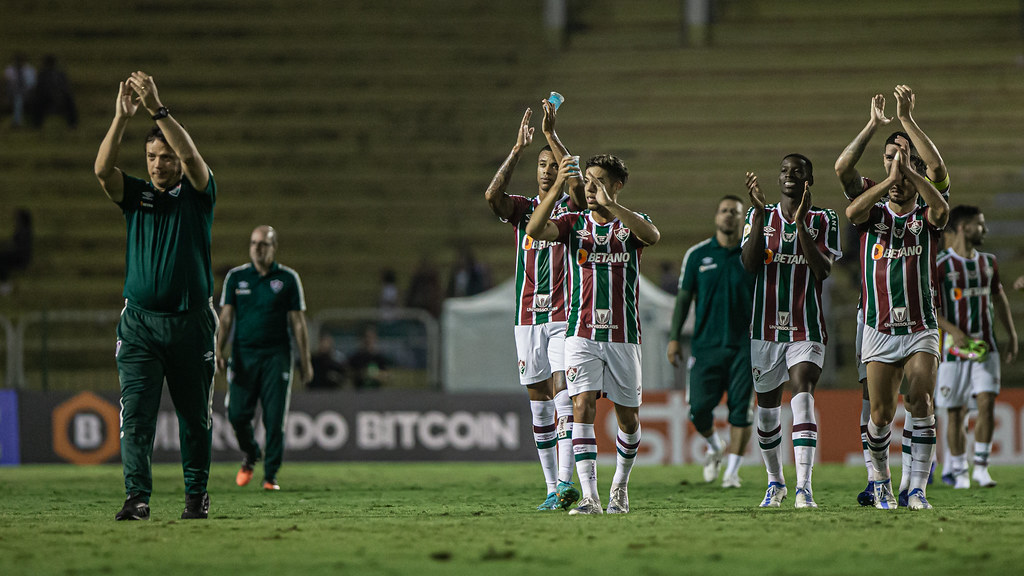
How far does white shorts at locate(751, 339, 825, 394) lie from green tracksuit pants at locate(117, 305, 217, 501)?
386 centimetres

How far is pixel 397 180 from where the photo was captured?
27.1 m

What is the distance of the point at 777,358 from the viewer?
363 inches

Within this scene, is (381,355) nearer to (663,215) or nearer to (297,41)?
(663,215)

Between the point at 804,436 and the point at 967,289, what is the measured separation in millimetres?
3787

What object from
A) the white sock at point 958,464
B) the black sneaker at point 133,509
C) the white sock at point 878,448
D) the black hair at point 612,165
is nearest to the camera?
the black sneaker at point 133,509

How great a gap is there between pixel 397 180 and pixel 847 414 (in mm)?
13128

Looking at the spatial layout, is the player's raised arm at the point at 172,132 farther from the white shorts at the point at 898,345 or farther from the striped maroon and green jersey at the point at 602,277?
the white shorts at the point at 898,345

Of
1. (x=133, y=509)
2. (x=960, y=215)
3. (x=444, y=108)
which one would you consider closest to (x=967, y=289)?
(x=960, y=215)

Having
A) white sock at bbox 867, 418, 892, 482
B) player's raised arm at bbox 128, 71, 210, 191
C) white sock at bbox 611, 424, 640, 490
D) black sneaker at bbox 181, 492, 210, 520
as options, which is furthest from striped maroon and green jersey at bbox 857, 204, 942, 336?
black sneaker at bbox 181, 492, 210, 520

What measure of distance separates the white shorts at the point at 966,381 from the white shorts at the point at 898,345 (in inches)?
148

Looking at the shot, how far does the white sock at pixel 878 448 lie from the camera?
29.1 ft

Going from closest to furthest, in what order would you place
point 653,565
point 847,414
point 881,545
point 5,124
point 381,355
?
point 653,565
point 881,545
point 847,414
point 381,355
point 5,124

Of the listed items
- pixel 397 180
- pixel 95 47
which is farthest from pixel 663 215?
pixel 95 47

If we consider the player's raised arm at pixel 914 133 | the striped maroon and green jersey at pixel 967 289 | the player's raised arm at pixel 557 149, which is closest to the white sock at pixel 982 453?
the striped maroon and green jersey at pixel 967 289
